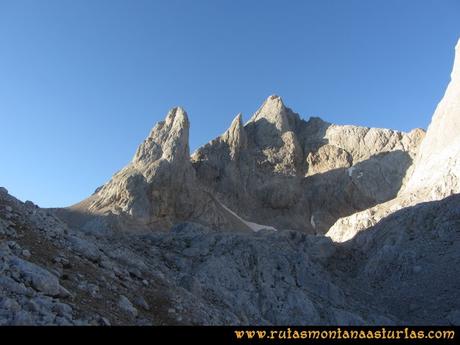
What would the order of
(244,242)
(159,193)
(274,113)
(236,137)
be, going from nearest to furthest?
1. (244,242)
2. (159,193)
3. (236,137)
4. (274,113)

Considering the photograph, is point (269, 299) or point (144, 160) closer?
point (269, 299)

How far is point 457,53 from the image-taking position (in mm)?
66562

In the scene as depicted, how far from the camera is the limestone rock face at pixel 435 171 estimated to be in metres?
44.5

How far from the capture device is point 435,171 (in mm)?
51250

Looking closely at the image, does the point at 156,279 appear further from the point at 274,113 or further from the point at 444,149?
the point at 274,113

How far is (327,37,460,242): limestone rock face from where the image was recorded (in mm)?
44469

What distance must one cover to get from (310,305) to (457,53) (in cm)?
5279

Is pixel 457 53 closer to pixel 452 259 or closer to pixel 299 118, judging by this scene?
pixel 452 259

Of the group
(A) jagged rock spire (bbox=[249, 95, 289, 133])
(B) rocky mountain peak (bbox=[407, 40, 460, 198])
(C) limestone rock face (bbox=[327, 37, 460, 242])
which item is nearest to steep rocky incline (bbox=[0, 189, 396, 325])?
(C) limestone rock face (bbox=[327, 37, 460, 242])

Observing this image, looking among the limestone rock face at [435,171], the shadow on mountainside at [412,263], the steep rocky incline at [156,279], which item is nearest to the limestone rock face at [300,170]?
the limestone rock face at [435,171]
